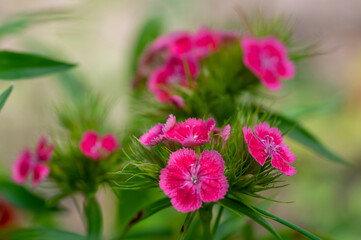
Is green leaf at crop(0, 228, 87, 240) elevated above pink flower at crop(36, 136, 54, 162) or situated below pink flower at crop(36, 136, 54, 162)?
below

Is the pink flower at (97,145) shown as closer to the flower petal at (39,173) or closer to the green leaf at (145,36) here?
the flower petal at (39,173)

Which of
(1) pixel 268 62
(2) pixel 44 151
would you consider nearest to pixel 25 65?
(2) pixel 44 151

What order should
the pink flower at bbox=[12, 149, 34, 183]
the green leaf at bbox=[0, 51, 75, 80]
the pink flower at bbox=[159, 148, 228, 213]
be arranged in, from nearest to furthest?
the pink flower at bbox=[159, 148, 228, 213] < the green leaf at bbox=[0, 51, 75, 80] < the pink flower at bbox=[12, 149, 34, 183]

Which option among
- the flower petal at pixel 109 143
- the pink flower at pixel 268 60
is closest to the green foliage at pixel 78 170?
the flower petal at pixel 109 143

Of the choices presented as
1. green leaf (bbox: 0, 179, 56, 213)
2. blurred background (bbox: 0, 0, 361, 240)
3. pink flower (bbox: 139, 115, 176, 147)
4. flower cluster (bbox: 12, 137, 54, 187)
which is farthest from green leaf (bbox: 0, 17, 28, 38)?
blurred background (bbox: 0, 0, 361, 240)

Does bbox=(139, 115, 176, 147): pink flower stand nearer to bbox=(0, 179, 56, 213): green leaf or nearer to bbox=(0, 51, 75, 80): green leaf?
bbox=(0, 51, 75, 80): green leaf

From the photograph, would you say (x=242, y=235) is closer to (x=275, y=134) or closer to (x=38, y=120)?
(x=275, y=134)
